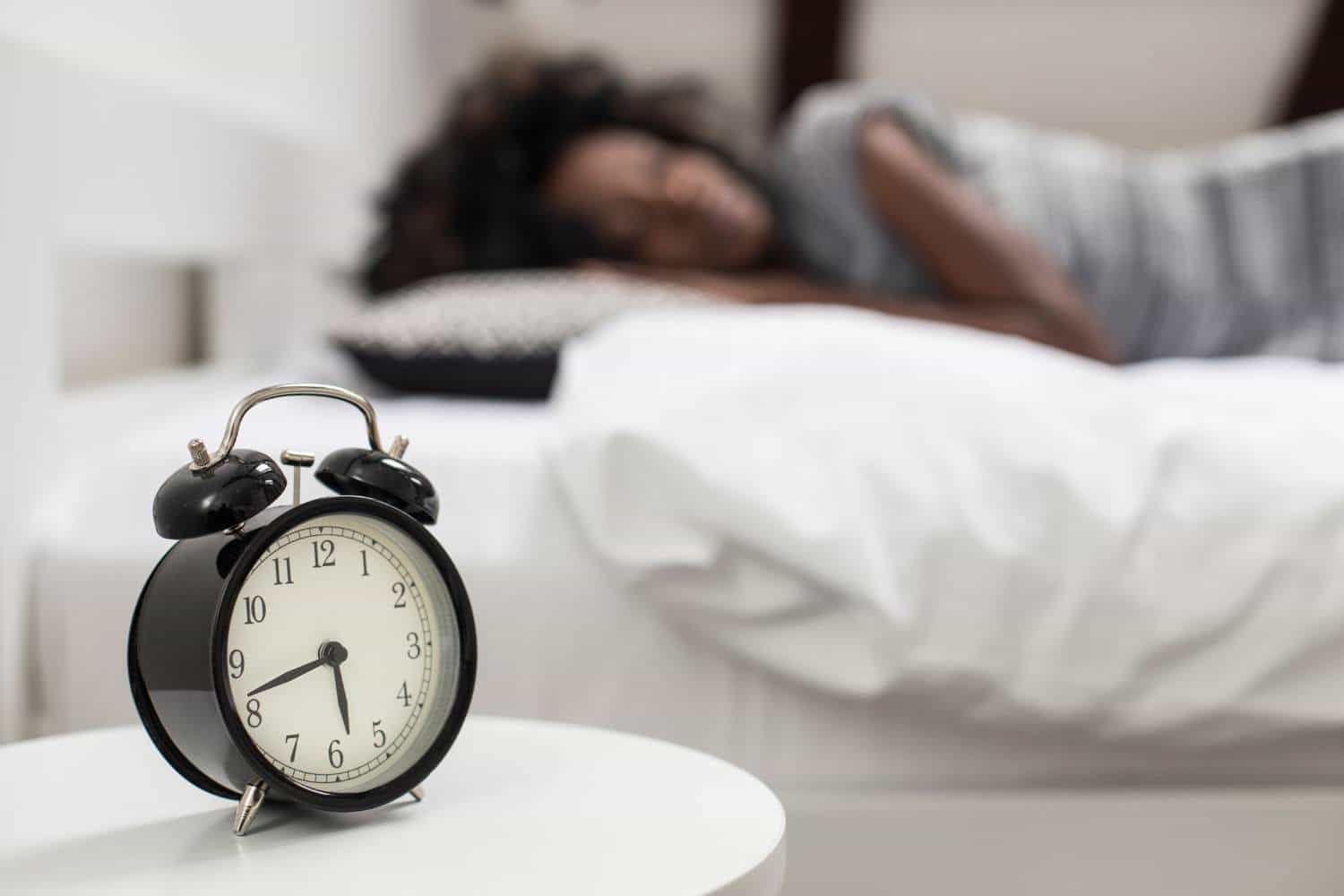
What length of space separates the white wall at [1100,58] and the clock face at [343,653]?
234cm

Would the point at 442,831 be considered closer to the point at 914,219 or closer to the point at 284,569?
the point at 284,569

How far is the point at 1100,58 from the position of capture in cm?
255

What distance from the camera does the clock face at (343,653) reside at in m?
0.47

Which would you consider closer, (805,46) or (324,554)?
(324,554)

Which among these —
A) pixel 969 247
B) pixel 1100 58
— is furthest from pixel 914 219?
pixel 1100 58

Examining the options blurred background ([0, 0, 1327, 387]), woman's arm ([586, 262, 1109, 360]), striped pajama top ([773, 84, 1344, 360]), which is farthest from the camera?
striped pajama top ([773, 84, 1344, 360])

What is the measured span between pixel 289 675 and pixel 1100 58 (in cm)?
255

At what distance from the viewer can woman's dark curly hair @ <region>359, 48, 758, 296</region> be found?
1.67 metres

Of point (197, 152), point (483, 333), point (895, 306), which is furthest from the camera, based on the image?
point (895, 306)

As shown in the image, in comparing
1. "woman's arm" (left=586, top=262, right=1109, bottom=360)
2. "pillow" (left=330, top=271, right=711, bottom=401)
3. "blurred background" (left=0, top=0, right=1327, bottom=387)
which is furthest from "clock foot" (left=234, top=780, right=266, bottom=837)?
"woman's arm" (left=586, top=262, right=1109, bottom=360)

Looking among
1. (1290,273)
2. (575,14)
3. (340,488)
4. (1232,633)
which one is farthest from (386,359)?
(575,14)

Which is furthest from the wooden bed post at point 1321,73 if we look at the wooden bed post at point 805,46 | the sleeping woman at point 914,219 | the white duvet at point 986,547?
the white duvet at point 986,547

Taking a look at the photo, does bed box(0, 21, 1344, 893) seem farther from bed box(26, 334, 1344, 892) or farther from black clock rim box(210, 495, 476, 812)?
black clock rim box(210, 495, 476, 812)

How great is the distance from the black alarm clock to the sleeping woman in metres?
1.00
